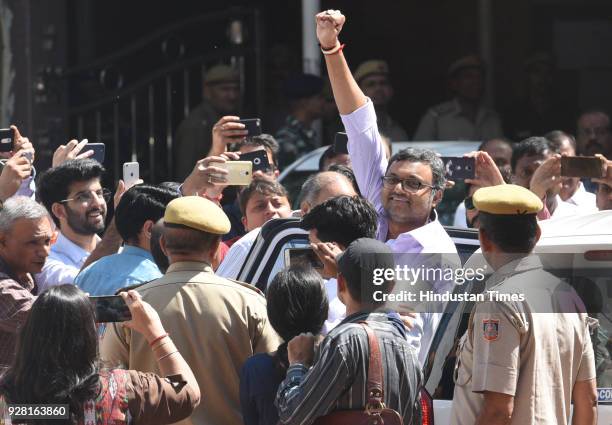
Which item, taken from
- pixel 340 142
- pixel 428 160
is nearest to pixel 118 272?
pixel 428 160

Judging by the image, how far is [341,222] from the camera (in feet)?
16.6

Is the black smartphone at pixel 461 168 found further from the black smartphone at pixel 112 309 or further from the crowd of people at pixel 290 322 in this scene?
the black smartphone at pixel 112 309

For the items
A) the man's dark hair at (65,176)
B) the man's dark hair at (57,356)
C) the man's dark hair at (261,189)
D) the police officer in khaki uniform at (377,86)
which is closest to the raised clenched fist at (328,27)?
the man's dark hair at (261,189)

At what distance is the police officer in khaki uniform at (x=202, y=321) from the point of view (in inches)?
186

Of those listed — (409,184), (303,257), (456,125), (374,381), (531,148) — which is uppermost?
(456,125)

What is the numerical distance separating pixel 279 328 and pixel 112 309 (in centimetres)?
55

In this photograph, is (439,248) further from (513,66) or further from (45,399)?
(513,66)

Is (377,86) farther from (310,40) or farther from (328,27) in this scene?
(328,27)

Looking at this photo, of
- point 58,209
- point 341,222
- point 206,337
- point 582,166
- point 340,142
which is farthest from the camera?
point 340,142

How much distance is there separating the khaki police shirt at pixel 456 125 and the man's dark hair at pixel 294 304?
21.0 ft

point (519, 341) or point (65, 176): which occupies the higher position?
point (65, 176)

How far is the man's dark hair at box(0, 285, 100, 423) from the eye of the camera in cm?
398

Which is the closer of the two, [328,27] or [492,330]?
[492,330]

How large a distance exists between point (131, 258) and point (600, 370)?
1.93 m
